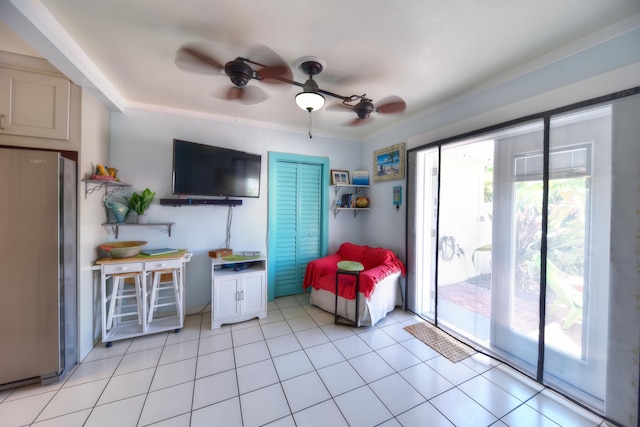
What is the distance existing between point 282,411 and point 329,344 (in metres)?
0.81

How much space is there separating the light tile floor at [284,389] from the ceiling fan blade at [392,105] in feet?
7.46

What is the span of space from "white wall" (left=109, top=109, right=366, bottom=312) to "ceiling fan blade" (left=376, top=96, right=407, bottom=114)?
1541mm

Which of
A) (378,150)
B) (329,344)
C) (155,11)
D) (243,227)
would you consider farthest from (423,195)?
(155,11)

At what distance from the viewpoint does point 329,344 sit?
2.21 m

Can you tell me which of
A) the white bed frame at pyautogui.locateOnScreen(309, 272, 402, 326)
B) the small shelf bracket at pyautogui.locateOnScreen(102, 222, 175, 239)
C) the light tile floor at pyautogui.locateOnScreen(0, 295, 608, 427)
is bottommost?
the light tile floor at pyautogui.locateOnScreen(0, 295, 608, 427)

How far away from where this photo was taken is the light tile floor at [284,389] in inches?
56.3

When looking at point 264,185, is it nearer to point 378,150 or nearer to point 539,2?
point 378,150

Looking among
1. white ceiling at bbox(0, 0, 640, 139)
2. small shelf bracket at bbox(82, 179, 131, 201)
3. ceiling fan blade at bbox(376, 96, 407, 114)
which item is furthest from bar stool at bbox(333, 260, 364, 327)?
small shelf bracket at bbox(82, 179, 131, 201)

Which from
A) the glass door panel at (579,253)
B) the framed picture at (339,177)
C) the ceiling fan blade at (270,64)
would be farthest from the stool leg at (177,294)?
the glass door panel at (579,253)

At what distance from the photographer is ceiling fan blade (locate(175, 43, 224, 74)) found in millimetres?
1354

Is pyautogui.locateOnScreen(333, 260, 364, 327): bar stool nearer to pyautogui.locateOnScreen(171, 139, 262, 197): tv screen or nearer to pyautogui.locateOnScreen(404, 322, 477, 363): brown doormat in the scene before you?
pyautogui.locateOnScreen(404, 322, 477, 363): brown doormat

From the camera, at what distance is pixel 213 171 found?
2.62 metres

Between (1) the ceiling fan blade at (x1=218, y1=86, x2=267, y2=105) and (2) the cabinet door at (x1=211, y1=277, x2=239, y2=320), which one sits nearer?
(1) the ceiling fan blade at (x1=218, y1=86, x2=267, y2=105)

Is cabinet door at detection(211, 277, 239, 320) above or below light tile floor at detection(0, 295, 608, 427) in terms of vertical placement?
above
